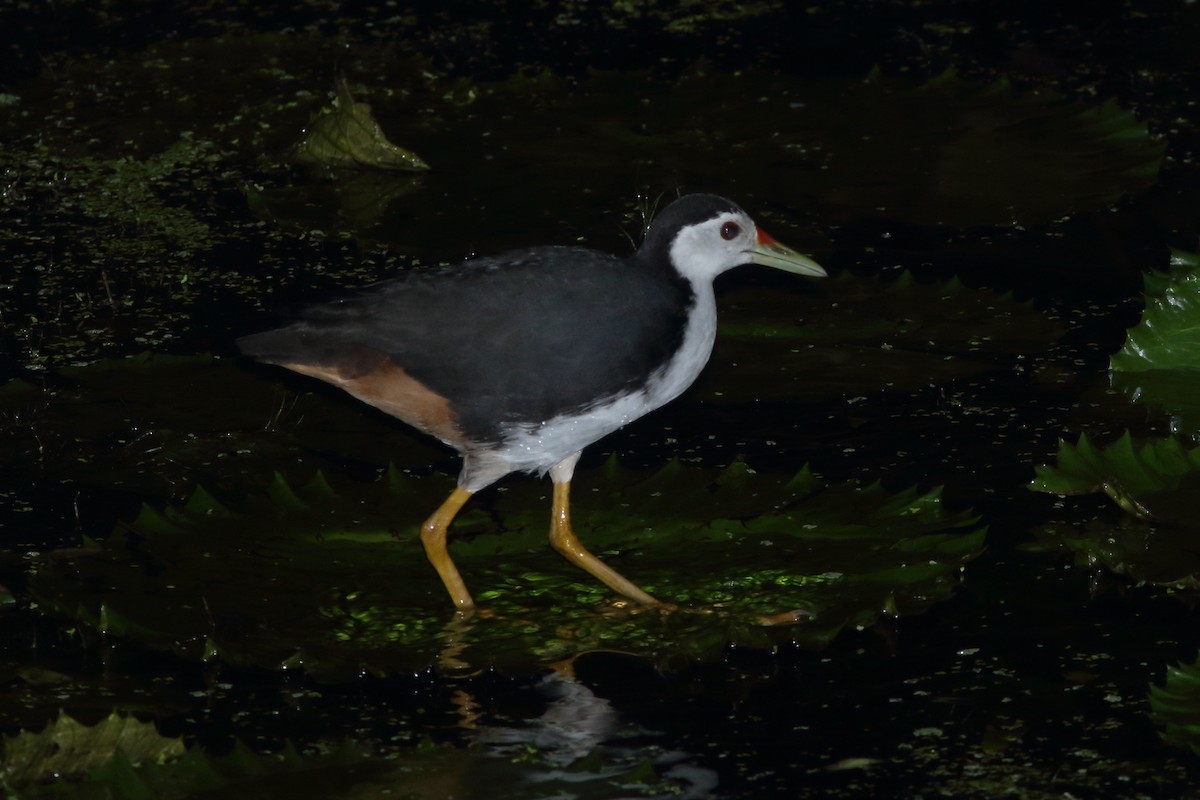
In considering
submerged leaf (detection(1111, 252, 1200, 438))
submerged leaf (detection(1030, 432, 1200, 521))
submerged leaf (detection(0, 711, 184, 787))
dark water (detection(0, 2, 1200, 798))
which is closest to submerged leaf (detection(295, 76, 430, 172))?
dark water (detection(0, 2, 1200, 798))

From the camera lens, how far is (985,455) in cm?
475

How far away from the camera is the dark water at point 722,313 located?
3514 millimetres

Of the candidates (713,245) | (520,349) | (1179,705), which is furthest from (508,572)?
(1179,705)

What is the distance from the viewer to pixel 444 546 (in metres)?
4.00

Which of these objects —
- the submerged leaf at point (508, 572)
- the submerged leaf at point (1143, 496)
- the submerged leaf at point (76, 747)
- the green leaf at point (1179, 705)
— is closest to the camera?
the submerged leaf at point (76, 747)

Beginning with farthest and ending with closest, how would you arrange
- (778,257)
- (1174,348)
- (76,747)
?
1. (1174,348)
2. (778,257)
3. (76,747)

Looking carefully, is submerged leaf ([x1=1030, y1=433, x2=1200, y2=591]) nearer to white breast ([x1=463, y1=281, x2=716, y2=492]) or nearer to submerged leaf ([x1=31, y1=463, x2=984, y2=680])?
submerged leaf ([x1=31, y1=463, x2=984, y2=680])

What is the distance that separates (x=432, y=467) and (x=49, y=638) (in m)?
1.21

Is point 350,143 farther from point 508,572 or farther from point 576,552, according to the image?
point 576,552

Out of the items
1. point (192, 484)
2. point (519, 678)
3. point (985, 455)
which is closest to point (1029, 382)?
point (985, 455)

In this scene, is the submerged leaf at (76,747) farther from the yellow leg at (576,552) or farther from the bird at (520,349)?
the yellow leg at (576,552)

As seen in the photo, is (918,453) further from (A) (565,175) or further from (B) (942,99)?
(B) (942,99)

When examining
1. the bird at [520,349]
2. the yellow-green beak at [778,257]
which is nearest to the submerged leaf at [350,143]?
the yellow-green beak at [778,257]

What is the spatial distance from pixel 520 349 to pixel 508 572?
604 millimetres
